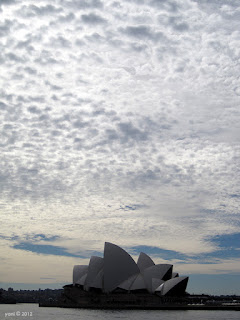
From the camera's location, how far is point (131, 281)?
7994 centimetres

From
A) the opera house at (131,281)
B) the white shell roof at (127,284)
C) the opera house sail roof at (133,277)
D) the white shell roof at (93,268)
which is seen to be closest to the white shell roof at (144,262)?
the opera house at (131,281)

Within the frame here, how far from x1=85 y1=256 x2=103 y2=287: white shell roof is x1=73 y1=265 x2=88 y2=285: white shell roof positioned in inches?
262

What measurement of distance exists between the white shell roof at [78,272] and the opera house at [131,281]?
8006 mm

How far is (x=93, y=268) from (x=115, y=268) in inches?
304

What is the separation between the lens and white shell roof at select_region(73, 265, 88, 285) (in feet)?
306

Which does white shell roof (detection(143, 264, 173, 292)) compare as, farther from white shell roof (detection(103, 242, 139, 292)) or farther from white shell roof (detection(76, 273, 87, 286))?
white shell roof (detection(76, 273, 87, 286))

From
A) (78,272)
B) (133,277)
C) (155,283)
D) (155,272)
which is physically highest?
(78,272)

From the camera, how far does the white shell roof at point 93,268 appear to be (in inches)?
3374

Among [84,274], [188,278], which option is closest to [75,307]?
[84,274]

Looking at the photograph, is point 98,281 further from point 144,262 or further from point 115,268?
point 144,262

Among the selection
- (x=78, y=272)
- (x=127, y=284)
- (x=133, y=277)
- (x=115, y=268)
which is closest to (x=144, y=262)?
(x=133, y=277)

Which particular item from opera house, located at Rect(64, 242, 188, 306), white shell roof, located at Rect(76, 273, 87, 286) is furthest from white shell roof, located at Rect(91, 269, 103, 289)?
white shell roof, located at Rect(76, 273, 87, 286)

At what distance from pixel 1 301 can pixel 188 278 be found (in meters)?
107

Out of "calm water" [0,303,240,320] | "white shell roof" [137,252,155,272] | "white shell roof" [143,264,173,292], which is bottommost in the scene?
"calm water" [0,303,240,320]
